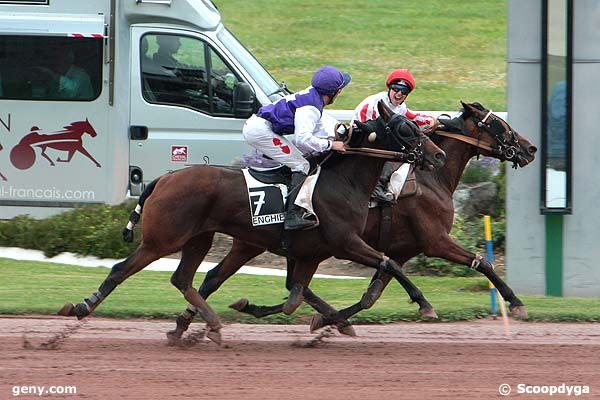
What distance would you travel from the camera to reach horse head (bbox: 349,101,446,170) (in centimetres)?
1038

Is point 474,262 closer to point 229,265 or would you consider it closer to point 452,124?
point 452,124

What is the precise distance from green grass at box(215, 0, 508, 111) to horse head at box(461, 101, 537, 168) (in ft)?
38.6

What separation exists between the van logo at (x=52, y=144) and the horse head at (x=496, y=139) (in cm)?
603

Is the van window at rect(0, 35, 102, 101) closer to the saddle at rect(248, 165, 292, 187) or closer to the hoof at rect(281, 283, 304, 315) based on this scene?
the saddle at rect(248, 165, 292, 187)

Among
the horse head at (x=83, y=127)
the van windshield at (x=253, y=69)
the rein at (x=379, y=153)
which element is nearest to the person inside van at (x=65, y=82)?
the horse head at (x=83, y=127)

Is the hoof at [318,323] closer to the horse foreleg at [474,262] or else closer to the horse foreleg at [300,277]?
the horse foreleg at [300,277]

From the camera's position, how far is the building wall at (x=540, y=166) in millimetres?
13016

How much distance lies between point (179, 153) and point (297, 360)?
21.1ft

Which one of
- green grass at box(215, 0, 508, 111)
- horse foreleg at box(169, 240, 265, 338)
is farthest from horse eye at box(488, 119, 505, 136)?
green grass at box(215, 0, 508, 111)

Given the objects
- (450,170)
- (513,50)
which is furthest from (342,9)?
(450,170)

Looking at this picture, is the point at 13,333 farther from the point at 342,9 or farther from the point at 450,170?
the point at 342,9

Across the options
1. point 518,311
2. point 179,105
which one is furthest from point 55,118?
point 518,311

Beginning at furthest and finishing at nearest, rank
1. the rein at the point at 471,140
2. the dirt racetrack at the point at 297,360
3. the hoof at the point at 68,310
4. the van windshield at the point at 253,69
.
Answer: the van windshield at the point at 253,69 < the rein at the point at 471,140 < the hoof at the point at 68,310 < the dirt racetrack at the point at 297,360

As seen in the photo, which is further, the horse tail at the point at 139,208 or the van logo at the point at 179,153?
the van logo at the point at 179,153
